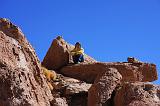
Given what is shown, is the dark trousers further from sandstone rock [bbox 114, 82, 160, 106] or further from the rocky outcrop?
sandstone rock [bbox 114, 82, 160, 106]

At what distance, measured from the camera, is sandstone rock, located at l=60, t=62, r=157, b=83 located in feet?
56.6

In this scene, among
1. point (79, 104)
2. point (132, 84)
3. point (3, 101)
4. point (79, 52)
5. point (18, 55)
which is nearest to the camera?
point (3, 101)

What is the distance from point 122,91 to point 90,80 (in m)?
5.60

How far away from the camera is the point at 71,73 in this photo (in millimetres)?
17766

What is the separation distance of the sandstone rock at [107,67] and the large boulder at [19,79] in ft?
19.7

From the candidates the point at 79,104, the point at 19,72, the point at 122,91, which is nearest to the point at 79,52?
the point at 79,104

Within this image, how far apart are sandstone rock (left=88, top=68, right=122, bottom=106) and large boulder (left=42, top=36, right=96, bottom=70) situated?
671 centimetres

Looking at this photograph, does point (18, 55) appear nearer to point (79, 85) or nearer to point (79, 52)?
point (79, 85)

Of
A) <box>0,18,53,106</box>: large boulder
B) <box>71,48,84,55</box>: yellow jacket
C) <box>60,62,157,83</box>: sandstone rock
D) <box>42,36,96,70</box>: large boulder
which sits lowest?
<box>0,18,53,106</box>: large boulder

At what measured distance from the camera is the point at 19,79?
29.2 feet

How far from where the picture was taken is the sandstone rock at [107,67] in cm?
1724

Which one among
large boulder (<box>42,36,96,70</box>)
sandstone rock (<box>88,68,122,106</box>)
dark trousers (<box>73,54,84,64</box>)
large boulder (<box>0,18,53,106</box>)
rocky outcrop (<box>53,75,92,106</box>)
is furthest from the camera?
dark trousers (<box>73,54,84,64</box>)

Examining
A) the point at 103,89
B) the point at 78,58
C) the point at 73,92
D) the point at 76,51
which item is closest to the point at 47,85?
the point at 103,89

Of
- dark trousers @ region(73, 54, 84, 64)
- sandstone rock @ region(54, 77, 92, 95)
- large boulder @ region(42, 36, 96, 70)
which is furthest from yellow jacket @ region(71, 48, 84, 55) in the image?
sandstone rock @ region(54, 77, 92, 95)
